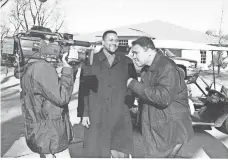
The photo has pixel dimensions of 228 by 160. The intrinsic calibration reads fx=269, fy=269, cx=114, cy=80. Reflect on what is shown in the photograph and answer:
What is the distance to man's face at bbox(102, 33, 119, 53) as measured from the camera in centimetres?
261

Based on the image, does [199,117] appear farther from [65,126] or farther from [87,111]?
[65,126]

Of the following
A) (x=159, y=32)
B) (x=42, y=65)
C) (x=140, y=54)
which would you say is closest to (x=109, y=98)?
(x=140, y=54)

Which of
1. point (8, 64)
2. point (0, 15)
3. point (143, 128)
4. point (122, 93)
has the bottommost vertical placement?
point (143, 128)

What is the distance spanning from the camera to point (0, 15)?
359 centimetres

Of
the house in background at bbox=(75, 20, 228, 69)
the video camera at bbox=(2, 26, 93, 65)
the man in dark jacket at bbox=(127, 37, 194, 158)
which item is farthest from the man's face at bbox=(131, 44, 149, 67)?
the house in background at bbox=(75, 20, 228, 69)

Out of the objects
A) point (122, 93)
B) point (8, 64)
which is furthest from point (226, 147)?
point (8, 64)

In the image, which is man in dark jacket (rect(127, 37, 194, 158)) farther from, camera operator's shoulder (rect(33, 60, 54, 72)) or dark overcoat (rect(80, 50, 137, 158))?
camera operator's shoulder (rect(33, 60, 54, 72))

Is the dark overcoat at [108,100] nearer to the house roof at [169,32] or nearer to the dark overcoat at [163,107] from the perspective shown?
the dark overcoat at [163,107]

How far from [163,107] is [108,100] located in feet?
2.27

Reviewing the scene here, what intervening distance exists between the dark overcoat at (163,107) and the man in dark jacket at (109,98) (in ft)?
1.30

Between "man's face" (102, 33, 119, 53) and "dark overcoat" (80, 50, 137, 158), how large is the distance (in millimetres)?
73

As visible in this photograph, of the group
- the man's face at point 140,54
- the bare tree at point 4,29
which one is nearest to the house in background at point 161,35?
the bare tree at point 4,29

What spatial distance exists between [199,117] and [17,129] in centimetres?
294

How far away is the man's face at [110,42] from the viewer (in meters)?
2.61
